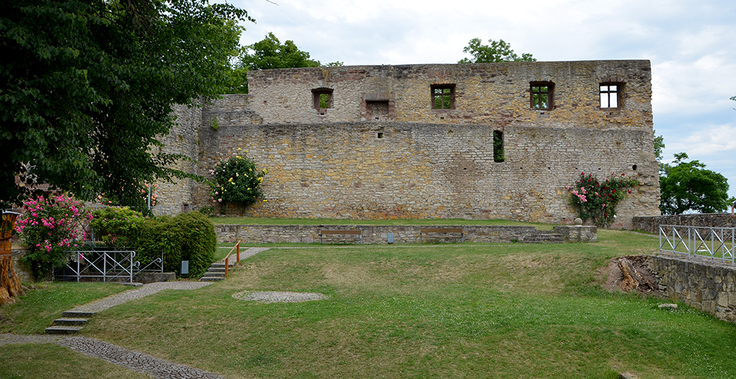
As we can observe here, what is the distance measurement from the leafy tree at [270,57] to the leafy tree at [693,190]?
24.5 meters

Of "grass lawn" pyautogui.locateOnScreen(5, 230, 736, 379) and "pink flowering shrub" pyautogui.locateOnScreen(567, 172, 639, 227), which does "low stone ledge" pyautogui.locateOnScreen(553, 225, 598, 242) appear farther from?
"pink flowering shrub" pyautogui.locateOnScreen(567, 172, 639, 227)

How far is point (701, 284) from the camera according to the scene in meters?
8.49

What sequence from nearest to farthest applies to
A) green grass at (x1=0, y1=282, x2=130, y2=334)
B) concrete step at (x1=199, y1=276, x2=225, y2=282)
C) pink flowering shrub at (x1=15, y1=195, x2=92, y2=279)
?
green grass at (x1=0, y1=282, x2=130, y2=334) → pink flowering shrub at (x1=15, y1=195, x2=92, y2=279) → concrete step at (x1=199, y1=276, x2=225, y2=282)

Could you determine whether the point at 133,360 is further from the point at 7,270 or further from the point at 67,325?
the point at 7,270

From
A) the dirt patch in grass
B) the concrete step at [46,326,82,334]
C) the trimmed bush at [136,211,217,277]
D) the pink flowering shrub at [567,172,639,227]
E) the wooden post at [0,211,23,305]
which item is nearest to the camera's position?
the concrete step at [46,326,82,334]

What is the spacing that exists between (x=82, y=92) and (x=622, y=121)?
876 inches

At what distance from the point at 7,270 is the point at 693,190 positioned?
3750cm

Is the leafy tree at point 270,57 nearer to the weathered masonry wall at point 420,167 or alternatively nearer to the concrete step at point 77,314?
the weathered masonry wall at point 420,167

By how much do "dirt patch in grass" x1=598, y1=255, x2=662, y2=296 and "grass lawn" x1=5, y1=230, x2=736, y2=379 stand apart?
230mm

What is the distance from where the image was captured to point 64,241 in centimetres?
1183

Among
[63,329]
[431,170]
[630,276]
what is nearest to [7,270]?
[63,329]

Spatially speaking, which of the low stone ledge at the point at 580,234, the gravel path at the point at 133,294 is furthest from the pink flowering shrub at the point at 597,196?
the gravel path at the point at 133,294

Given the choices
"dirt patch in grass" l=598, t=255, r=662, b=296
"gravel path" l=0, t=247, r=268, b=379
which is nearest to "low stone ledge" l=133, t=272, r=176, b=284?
"gravel path" l=0, t=247, r=268, b=379

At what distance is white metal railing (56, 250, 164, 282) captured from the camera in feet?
39.4
